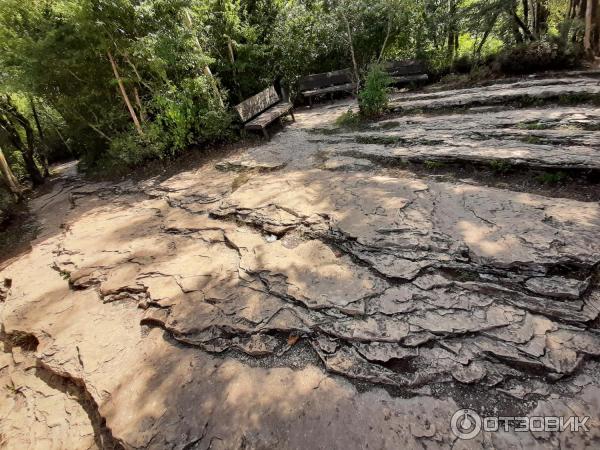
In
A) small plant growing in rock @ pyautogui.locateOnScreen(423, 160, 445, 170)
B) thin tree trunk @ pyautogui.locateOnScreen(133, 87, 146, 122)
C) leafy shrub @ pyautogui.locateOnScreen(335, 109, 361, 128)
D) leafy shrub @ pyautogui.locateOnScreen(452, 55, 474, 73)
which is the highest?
thin tree trunk @ pyautogui.locateOnScreen(133, 87, 146, 122)

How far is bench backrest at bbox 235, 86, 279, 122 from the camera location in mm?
6641

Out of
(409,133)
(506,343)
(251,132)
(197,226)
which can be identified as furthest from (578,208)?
(251,132)

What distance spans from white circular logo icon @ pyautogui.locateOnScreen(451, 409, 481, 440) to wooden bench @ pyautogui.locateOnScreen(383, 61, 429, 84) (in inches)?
353

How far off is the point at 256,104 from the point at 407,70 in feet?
15.8

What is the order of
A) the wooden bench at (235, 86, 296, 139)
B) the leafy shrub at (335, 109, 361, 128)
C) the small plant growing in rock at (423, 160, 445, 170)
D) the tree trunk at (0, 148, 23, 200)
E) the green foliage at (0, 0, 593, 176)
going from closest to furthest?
the small plant growing in rock at (423, 160, 445, 170) < the green foliage at (0, 0, 593, 176) < the leafy shrub at (335, 109, 361, 128) < the wooden bench at (235, 86, 296, 139) < the tree trunk at (0, 148, 23, 200)

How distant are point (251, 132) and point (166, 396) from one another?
19.2ft

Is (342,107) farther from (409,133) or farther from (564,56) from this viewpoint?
(564,56)

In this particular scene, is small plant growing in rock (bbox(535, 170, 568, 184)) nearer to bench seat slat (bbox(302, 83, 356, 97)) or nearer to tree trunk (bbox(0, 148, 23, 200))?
bench seat slat (bbox(302, 83, 356, 97))

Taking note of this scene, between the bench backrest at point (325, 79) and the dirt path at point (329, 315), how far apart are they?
20.0ft

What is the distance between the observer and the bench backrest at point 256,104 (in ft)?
21.8

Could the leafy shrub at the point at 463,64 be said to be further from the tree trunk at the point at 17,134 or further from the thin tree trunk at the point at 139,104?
the tree trunk at the point at 17,134

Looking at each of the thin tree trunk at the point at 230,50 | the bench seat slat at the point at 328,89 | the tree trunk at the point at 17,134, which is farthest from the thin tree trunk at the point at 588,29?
the tree trunk at the point at 17,134

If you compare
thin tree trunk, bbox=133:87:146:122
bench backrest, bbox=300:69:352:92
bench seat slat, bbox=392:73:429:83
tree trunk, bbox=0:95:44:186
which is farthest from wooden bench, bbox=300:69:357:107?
tree trunk, bbox=0:95:44:186

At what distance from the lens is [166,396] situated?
2.03 metres
